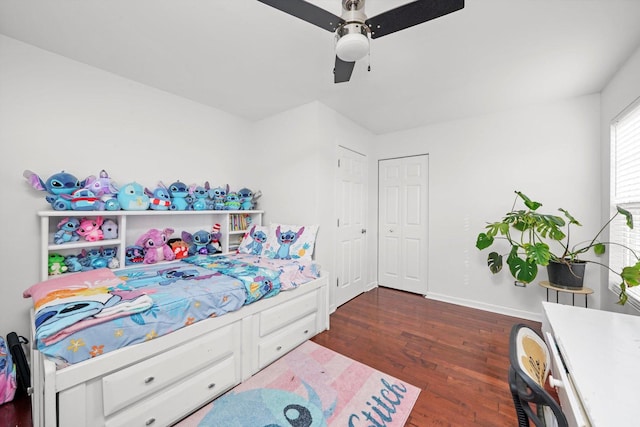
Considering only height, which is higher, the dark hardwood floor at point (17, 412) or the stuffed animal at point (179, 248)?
the stuffed animal at point (179, 248)

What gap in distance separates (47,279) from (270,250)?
5.75 feet

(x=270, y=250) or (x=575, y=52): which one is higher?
(x=575, y=52)

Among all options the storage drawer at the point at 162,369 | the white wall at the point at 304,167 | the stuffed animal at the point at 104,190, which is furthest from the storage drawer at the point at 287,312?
the stuffed animal at the point at 104,190

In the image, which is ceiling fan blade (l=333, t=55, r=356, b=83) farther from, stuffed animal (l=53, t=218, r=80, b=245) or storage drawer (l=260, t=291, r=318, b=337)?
stuffed animal (l=53, t=218, r=80, b=245)

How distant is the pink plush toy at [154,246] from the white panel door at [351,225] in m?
1.93

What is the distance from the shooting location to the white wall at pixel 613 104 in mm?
1908

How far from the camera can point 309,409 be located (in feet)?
5.07

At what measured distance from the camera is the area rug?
1463 millimetres

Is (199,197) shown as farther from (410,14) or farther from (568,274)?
(568,274)

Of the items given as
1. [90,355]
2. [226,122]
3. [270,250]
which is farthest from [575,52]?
[90,355]

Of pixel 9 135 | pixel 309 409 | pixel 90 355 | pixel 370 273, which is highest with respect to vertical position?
pixel 9 135

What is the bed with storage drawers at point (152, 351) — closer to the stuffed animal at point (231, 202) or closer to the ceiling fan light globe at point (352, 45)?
the stuffed animal at point (231, 202)

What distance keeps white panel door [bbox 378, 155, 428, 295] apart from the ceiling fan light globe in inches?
106

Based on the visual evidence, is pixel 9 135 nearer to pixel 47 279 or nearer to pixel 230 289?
pixel 47 279
